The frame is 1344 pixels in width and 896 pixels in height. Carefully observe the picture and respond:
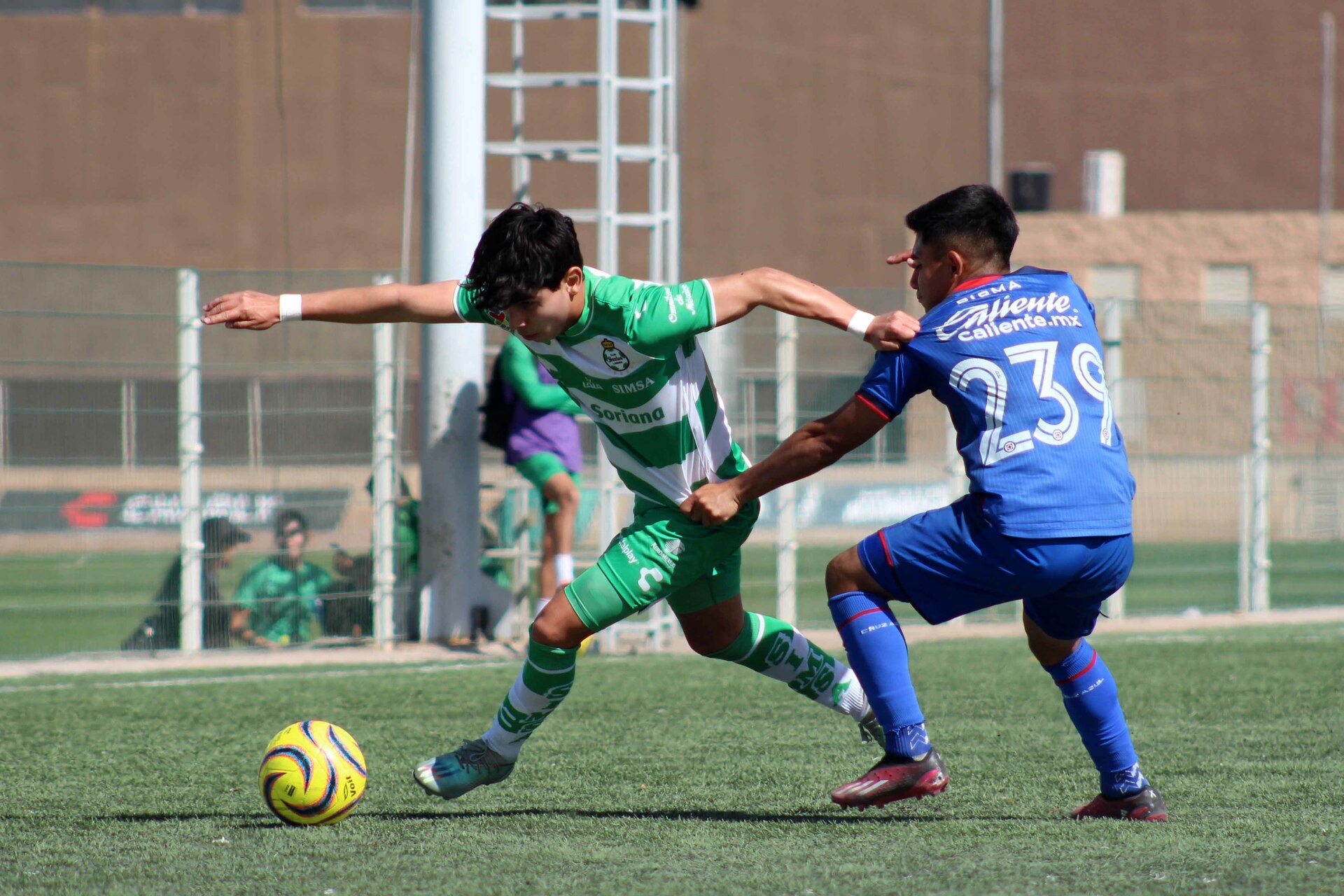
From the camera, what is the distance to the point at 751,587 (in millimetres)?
10508

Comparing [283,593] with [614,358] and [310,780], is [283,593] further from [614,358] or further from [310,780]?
[614,358]

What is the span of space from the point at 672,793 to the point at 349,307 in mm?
1831

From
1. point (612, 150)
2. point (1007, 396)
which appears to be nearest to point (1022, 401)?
point (1007, 396)

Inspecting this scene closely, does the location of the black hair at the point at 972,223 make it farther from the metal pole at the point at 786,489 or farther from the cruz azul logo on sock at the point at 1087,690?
the metal pole at the point at 786,489

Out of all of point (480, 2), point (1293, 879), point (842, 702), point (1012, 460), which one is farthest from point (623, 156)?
point (1293, 879)

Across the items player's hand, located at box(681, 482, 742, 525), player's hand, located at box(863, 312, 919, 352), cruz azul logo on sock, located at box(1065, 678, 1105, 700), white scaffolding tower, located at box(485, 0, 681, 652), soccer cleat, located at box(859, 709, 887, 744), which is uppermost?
white scaffolding tower, located at box(485, 0, 681, 652)

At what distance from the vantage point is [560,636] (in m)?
4.70

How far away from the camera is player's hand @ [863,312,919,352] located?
426cm

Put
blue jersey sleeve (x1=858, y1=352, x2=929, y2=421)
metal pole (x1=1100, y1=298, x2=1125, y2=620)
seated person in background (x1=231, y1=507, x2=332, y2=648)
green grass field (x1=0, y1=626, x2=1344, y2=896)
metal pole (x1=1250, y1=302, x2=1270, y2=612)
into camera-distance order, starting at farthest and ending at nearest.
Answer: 1. metal pole (x1=1250, y1=302, x2=1270, y2=612)
2. metal pole (x1=1100, y1=298, x2=1125, y2=620)
3. seated person in background (x1=231, y1=507, x2=332, y2=648)
4. blue jersey sleeve (x1=858, y1=352, x2=929, y2=421)
5. green grass field (x1=0, y1=626, x2=1344, y2=896)

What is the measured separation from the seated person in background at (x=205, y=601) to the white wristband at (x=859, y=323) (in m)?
5.81

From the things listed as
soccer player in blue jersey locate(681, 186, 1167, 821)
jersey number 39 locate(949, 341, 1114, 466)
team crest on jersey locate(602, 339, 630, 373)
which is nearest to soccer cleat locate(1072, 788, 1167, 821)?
soccer player in blue jersey locate(681, 186, 1167, 821)

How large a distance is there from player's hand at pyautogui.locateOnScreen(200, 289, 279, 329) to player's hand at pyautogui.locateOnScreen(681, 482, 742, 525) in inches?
53.5

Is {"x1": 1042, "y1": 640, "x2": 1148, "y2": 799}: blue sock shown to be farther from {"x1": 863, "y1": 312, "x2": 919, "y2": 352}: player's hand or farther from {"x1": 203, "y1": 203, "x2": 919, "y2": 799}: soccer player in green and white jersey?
{"x1": 863, "y1": 312, "x2": 919, "y2": 352}: player's hand

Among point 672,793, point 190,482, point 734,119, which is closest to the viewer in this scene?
point 672,793
